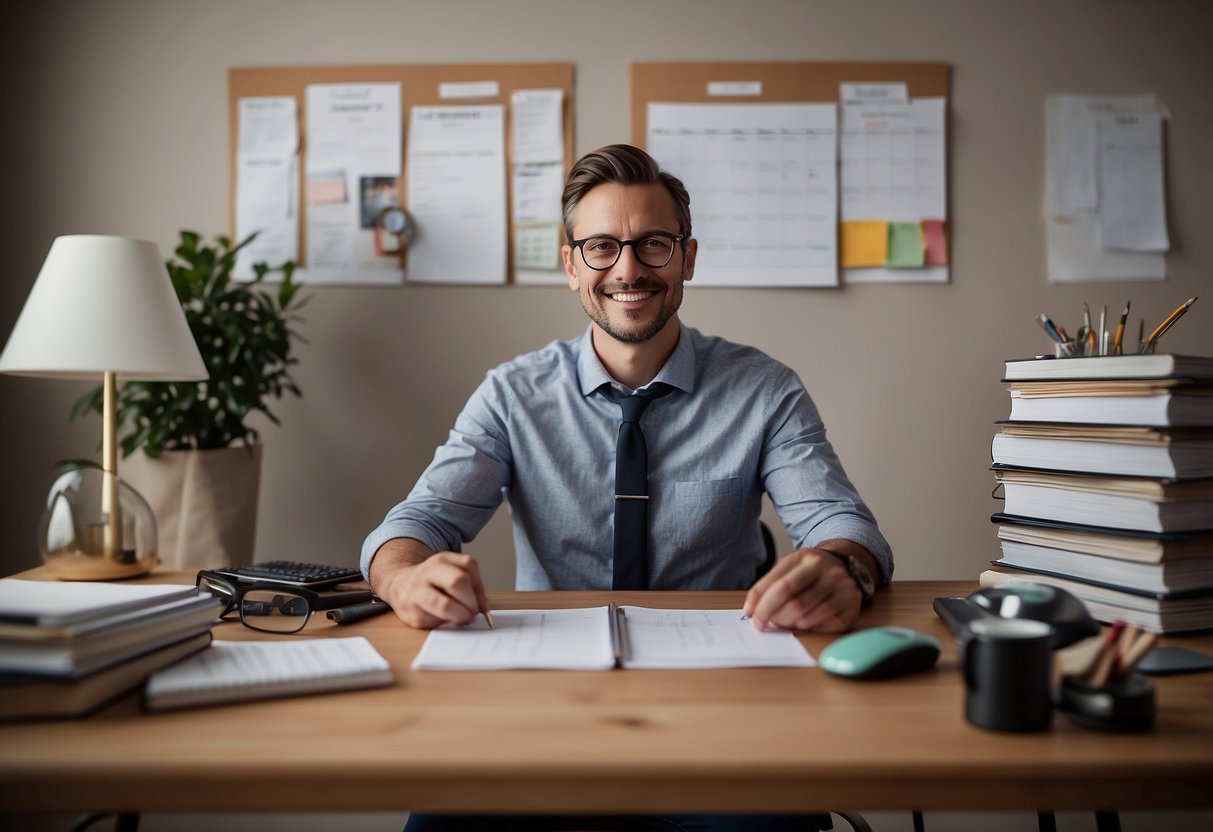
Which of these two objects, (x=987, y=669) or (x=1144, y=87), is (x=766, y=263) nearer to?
(x=1144, y=87)

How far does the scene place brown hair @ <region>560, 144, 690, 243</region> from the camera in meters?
1.64

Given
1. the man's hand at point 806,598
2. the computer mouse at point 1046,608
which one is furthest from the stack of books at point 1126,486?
the man's hand at point 806,598

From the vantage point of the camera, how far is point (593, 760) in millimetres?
655

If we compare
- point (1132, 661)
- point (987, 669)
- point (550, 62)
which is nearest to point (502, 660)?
point (987, 669)

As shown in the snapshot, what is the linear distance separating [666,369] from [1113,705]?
1025mm

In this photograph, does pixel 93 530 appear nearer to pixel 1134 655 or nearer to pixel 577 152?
pixel 1134 655

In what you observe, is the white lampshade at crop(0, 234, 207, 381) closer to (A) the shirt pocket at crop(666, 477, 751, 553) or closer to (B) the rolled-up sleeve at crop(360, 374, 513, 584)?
(B) the rolled-up sleeve at crop(360, 374, 513, 584)

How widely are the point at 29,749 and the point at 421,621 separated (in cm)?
Result: 43

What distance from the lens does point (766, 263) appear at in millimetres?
2275

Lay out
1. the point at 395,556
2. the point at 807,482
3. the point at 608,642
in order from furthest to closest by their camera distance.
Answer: the point at 807,482 → the point at 395,556 → the point at 608,642

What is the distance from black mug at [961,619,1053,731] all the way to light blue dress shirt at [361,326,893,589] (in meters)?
0.77

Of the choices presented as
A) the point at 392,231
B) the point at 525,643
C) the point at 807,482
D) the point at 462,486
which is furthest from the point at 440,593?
the point at 392,231

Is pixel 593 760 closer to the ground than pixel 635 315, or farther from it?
closer to the ground

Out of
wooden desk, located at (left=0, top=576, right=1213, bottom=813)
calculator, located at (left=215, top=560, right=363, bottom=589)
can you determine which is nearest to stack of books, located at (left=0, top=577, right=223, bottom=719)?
wooden desk, located at (left=0, top=576, right=1213, bottom=813)
